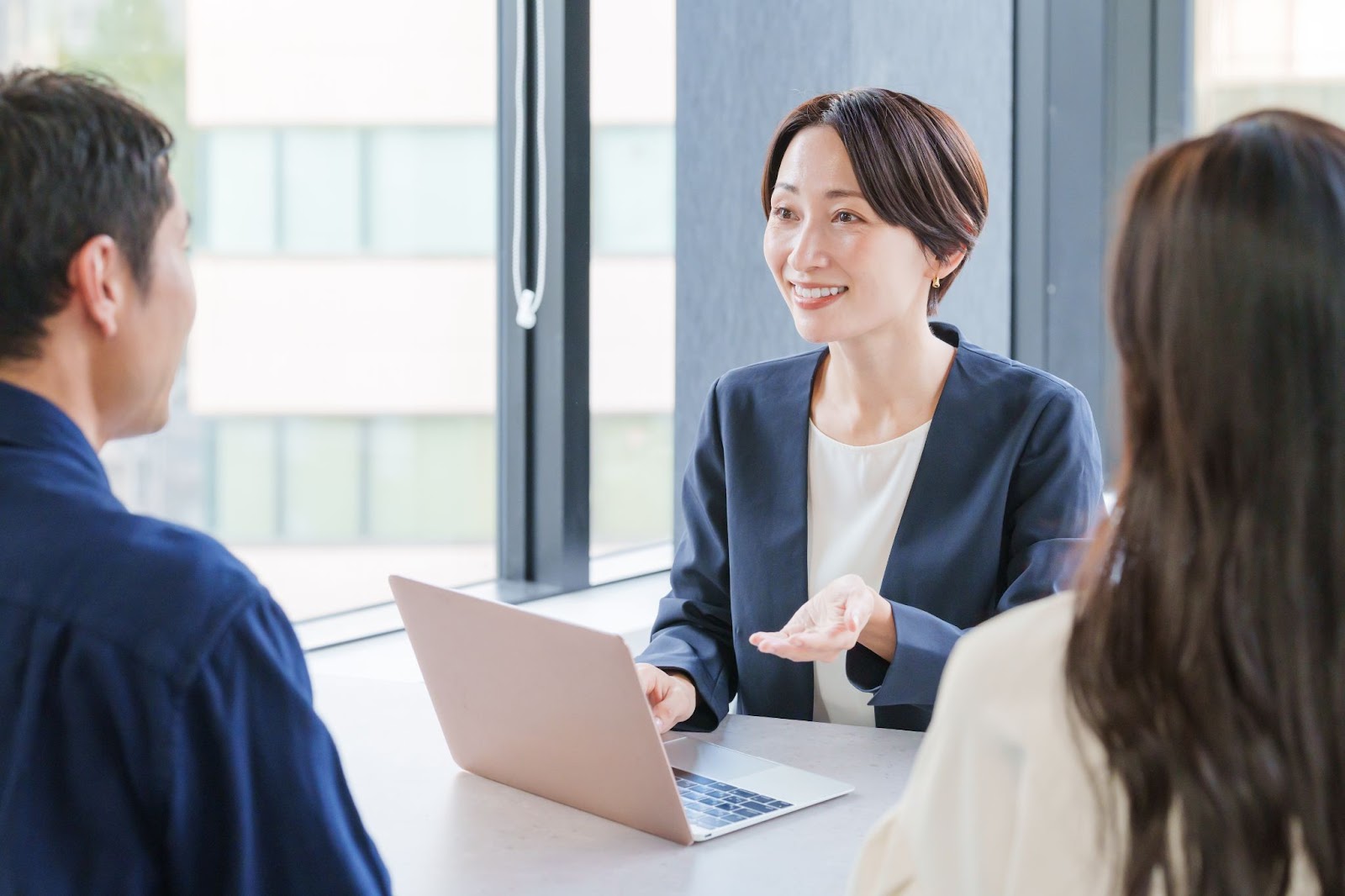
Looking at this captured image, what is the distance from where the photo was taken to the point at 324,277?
7.36 feet

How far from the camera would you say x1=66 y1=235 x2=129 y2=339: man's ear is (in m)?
0.88

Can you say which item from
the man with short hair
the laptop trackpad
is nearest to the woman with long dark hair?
the man with short hair

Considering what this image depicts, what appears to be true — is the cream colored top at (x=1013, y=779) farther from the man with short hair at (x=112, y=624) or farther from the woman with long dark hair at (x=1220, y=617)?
the man with short hair at (x=112, y=624)

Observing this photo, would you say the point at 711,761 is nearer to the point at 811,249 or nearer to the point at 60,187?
the point at 811,249

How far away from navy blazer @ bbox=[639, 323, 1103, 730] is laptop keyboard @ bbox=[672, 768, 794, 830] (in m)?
0.22

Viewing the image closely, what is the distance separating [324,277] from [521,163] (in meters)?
0.43

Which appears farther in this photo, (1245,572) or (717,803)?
(717,803)

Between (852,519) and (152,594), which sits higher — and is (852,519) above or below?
below

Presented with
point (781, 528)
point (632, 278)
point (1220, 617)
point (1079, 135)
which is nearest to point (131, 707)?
point (1220, 617)

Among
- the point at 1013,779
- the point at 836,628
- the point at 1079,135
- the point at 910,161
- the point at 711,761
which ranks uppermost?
the point at 1079,135

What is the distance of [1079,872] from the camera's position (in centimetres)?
69

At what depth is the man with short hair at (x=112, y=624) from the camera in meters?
0.80

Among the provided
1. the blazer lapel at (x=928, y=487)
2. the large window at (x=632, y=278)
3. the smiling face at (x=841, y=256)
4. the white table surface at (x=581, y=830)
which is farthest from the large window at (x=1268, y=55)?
the white table surface at (x=581, y=830)

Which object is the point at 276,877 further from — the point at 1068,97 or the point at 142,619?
the point at 1068,97
